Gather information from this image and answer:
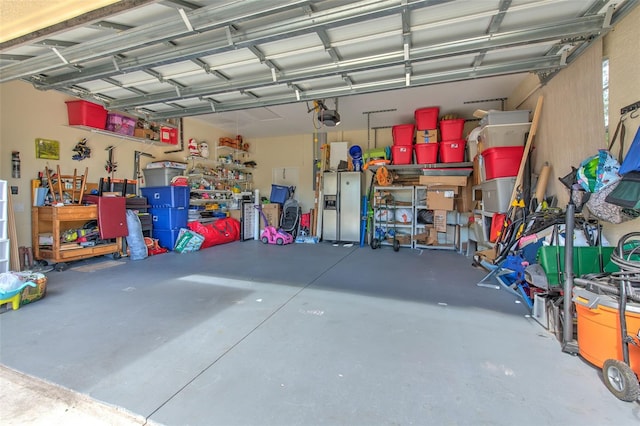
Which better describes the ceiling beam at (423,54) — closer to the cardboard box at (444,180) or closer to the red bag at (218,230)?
the red bag at (218,230)

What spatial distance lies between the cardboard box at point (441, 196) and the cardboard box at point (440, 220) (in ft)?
0.64

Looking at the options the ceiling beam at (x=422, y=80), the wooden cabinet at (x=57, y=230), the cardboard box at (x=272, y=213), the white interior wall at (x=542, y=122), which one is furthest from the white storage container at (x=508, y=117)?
the wooden cabinet at (x=57, y=230)

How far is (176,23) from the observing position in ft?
7.50

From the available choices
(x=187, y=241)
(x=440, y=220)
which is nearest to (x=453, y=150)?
(x=440, y=220)

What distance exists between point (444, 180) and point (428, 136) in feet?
3.28

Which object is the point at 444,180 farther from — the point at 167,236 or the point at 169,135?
the point at 169,135

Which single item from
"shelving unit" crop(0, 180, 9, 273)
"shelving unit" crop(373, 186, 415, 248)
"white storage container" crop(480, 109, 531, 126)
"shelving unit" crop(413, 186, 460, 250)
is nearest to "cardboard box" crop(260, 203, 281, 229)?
"shelving unit" crop(373, 186, 415, 248)

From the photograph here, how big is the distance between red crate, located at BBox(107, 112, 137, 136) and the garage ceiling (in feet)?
2.55

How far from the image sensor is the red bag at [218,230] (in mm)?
6084

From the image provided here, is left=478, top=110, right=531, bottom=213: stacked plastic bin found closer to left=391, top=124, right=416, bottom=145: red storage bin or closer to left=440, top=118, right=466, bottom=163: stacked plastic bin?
left=440, top=118, right=466, bottom=163: stacked plastic bin

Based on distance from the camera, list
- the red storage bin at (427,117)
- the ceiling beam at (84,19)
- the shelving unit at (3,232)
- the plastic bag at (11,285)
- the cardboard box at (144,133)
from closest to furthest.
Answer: the ceiling beam at (84,19)
the plastic bag at (11,285)
the shelving unit at (3,232)
the cardboard box at (144,133)
the red storage bin at (427,117)

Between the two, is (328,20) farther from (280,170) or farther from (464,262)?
(280,170)

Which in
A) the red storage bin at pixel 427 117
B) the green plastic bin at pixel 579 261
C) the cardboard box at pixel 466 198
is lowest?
the green plastic bin at pixel 579 261

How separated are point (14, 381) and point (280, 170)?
7211 mm
